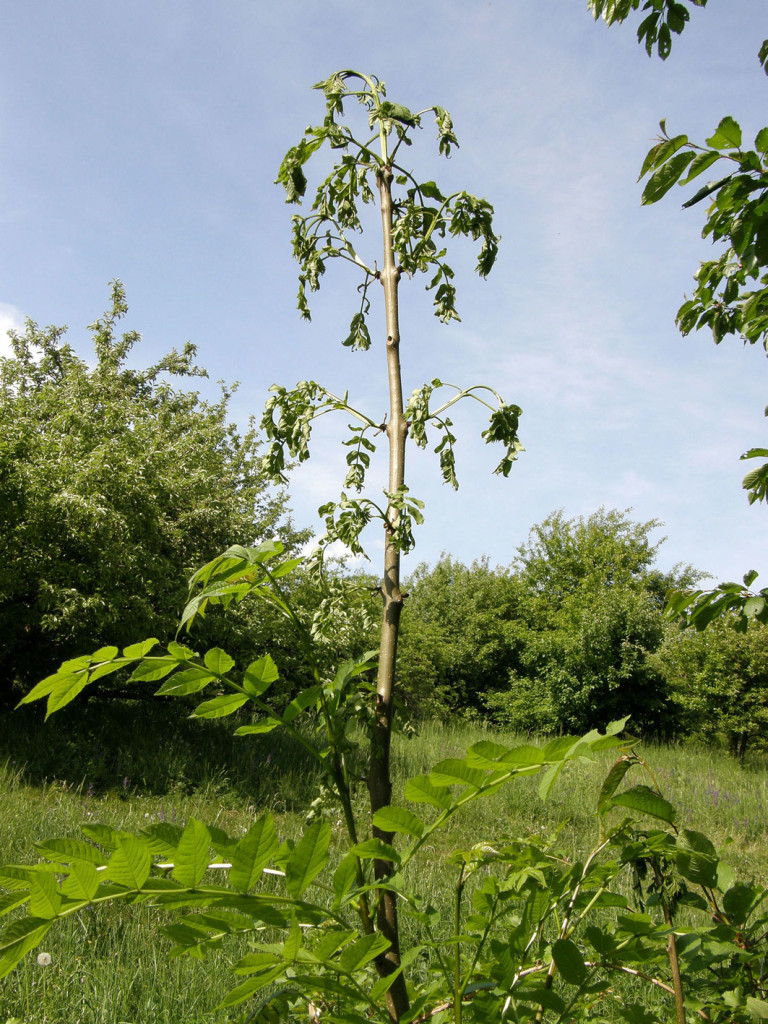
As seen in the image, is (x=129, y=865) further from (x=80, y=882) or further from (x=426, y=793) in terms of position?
(x=426, y=793)

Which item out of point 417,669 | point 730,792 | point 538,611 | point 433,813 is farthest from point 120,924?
point 538,611

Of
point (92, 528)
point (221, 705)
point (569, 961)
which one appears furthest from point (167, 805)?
point (569, 961)

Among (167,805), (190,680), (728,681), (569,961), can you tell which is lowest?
(167,805)

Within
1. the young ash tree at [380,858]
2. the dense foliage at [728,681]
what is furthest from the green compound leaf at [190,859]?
the dense foliage at [728,681]

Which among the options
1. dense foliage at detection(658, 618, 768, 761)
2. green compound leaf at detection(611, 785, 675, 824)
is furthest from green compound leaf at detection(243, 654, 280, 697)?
dense foliage at detection(658, 618, 768, 761)

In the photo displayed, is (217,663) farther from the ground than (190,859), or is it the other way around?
(217,663)

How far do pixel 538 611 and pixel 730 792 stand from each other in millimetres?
13360

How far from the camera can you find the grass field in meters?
2.67

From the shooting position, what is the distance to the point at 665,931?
996mm

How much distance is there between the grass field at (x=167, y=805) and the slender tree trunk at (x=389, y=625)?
1.58 meters

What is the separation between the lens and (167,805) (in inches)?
265

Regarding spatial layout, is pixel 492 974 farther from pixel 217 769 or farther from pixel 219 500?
pixel 219 500

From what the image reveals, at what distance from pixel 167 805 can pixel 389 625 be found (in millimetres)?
6403

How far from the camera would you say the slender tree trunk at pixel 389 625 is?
3.62 feet
